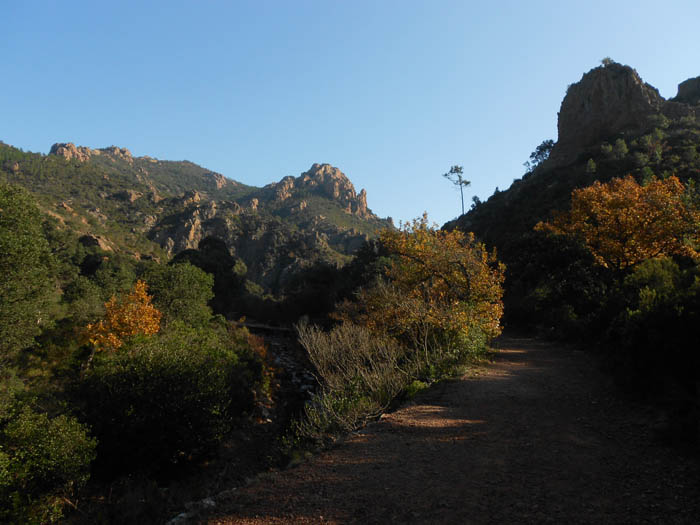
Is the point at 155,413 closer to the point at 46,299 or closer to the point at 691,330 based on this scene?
the point at 46,299

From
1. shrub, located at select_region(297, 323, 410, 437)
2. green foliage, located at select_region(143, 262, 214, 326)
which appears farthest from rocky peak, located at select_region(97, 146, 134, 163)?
shrub, located at select_region(297, 323, 410, 437)

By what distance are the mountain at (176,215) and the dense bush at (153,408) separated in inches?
2235

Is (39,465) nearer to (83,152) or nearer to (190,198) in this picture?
(190,198)

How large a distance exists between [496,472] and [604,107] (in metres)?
75.2

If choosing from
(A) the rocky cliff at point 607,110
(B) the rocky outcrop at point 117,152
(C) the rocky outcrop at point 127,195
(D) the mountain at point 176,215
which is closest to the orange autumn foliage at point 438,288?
(D) the mountain at point 176,215

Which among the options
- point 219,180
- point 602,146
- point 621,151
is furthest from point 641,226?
point 219,180

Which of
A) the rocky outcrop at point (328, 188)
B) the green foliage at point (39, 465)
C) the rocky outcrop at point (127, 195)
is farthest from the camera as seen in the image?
→ the rocky outcrop at point (328, 188)

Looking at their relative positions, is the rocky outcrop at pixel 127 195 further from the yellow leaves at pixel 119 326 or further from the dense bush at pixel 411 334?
the dense bush at pixel 411 334

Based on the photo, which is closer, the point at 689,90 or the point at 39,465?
the point at 39,465

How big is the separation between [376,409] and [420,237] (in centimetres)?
823

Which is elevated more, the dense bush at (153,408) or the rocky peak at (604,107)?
the rocky peak at (604,107)

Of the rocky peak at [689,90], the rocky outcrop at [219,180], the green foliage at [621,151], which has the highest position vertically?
the rocky outcrop at [219,180]

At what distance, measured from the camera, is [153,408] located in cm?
1235

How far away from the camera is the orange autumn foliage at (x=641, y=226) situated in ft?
48.5
